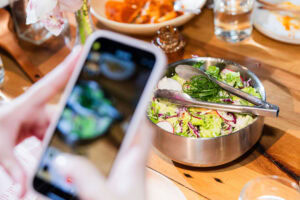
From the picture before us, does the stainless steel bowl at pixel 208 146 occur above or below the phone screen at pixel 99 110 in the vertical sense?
below

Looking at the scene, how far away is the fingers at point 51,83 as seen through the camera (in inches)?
23.6

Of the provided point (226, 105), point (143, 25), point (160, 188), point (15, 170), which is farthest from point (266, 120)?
point (15, 170)

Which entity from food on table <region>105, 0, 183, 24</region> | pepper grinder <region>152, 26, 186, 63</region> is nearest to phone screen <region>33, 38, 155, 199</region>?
pepper grinder <region>152, 26, 186, 63</region>

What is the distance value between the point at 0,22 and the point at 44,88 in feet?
3.20

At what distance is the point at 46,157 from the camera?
589 millimetres

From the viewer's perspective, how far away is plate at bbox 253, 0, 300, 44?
1.14 metres

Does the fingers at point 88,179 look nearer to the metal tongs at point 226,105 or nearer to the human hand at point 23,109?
the human hand at point 23,109

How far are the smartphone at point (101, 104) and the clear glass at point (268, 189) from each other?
346 millimetres

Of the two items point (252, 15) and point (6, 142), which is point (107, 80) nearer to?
point (6, 142)

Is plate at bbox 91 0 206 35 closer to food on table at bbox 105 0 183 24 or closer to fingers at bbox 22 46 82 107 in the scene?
food on table at bbox 105 0 183 24

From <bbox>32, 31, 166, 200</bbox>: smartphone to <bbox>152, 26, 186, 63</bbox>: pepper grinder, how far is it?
1.93 feet

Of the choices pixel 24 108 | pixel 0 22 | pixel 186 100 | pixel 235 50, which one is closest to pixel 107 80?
pixel 24 108

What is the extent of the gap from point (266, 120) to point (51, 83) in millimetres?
574

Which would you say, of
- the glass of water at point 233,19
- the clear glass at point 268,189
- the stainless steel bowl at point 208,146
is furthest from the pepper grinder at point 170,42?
the clear glass at point 268,189
